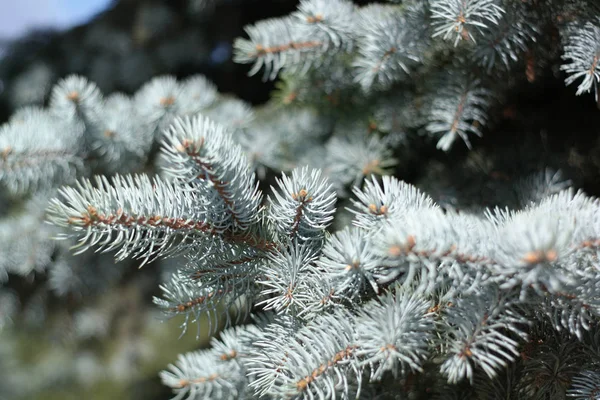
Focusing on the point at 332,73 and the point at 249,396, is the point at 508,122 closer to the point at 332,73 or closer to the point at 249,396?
the point at 332,73

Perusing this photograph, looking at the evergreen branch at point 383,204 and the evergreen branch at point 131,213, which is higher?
the evergreen branch at point 383,204

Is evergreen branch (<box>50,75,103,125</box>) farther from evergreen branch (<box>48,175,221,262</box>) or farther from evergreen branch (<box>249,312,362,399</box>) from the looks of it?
evergreen branch (<box>249,312,362,399</box>)

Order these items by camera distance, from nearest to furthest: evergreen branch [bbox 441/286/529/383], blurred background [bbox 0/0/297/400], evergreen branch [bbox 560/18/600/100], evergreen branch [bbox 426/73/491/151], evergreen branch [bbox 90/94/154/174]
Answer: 1. evergreen branch [bbox 441/286/529/383]
2. evergreen branch [bbox 560/18/600/100]
3. evergreen branch [bbox 426/73/491/151]
4. evergreen branch [bbox 90/94/154/174]
5. blurred background [bbox 0/0/297/400]

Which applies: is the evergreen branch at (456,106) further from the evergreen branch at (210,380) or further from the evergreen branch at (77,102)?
the evergreen branch at (77,102)

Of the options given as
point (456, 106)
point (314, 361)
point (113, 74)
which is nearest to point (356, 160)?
point (456, 106)

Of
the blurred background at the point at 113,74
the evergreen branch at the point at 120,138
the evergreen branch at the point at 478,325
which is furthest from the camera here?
the blurred background at the point at 113,74

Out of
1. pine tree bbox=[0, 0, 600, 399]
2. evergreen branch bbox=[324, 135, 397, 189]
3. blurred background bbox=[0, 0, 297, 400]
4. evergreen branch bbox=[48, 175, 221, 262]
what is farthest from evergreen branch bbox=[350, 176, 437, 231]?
blurred background bbox=[0, 0, 297, 400]

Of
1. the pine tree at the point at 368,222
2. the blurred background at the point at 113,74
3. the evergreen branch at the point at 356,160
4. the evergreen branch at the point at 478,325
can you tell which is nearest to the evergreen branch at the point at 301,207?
the pine tree at the point at 368,222

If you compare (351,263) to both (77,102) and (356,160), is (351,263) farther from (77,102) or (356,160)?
(77,102)

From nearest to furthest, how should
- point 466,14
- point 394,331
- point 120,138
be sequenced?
1. point 394,331
2. point 466,14
3. point 120,138

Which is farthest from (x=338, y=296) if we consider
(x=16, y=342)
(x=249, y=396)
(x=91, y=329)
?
(x=16, y=342)

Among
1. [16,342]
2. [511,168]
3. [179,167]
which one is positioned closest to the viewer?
[179,167]
